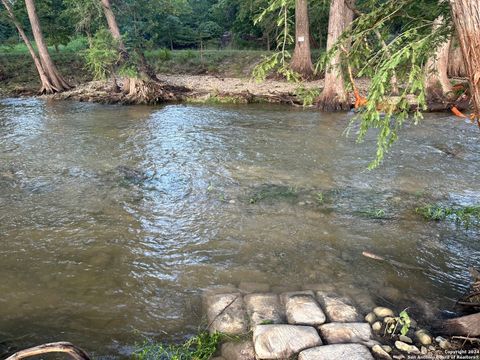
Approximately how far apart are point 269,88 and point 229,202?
12.0m

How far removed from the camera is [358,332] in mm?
3570

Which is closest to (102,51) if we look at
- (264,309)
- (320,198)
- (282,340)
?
(320,198)

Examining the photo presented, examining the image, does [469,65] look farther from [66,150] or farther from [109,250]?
[66,150]

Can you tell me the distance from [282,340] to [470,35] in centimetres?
291

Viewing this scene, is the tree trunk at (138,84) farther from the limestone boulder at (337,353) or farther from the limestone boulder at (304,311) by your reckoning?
the limestone boulder at (337,353)

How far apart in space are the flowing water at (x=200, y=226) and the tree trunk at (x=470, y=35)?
2.31 metres

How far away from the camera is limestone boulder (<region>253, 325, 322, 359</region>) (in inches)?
132

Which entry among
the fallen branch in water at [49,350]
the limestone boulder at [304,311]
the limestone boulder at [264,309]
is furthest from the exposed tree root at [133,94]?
the fallen branch in water at [49,350]

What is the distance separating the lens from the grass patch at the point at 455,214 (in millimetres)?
5965

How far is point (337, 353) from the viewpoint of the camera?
127 inches

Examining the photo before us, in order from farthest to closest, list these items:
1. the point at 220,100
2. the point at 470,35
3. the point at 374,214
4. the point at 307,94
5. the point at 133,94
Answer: the point at 133,94
the point at 220,100
the point at 374,214
the point at 307,94
the point at 470,35

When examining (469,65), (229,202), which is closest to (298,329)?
(469,65)

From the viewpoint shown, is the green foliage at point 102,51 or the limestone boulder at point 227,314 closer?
the limestone boulder at point 227,314

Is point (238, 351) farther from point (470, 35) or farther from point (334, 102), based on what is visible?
point (334, 102)
